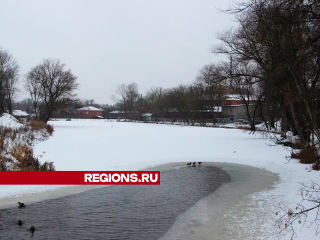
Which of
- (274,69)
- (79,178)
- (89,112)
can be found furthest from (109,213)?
(89,112)

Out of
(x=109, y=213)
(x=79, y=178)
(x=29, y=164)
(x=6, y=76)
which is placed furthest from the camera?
(x=6, y=76)

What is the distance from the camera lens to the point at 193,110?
80.1 metres

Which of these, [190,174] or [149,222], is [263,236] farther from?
[190,174]

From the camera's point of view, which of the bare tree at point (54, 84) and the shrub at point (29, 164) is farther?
the bare tree at point (54, 84)

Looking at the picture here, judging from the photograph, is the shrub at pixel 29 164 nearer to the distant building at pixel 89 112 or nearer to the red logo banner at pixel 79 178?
the red logo banner at pixel 79 178

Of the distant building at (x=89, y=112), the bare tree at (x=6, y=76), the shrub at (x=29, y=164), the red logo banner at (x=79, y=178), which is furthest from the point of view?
the distant building at (x=89, y=112)

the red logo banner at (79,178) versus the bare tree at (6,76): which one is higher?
the bare tree at (6,76)

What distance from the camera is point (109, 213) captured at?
27.4ft

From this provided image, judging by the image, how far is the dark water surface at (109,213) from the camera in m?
6.94

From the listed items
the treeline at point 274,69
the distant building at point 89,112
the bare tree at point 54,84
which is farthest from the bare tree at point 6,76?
the distant building at point 89,112

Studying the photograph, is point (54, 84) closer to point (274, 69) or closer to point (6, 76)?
point (6, 76)

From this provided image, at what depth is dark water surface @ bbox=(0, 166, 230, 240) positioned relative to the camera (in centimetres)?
694

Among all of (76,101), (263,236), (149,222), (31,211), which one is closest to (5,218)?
(31,211)

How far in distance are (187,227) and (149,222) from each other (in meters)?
0.93
